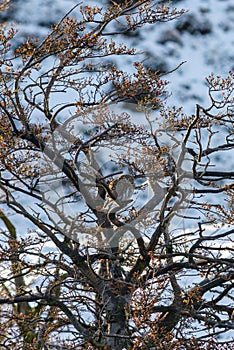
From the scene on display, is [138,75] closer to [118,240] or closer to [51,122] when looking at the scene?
[51,122]

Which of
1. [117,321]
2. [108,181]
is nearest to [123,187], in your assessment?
[108,181]

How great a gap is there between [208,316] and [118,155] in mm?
1286

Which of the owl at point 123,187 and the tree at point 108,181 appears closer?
the tree at point 108,181

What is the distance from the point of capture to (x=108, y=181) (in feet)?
13.9

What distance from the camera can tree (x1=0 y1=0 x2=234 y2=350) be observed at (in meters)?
3.80

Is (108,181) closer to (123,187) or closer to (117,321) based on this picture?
(123,187)

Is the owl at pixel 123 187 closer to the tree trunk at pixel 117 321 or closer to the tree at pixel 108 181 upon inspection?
the tree at pixel 108 181

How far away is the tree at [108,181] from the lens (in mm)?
3805

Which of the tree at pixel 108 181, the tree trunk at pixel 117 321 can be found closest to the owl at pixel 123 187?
the tree at pixel 108 181

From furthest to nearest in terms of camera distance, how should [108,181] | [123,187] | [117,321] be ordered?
[108,181]
[123,187]
[117,321]

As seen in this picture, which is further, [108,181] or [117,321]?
[108,181]

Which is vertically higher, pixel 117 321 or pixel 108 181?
pixel 108 181

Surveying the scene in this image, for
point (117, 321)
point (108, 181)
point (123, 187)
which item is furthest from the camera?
point (108, 181)

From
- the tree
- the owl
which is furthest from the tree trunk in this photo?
the owl
